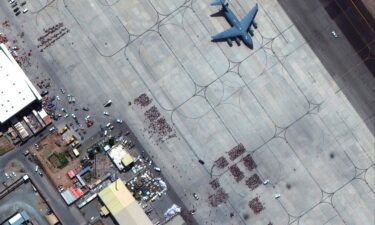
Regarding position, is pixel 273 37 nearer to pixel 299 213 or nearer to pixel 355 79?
pixel 355 79

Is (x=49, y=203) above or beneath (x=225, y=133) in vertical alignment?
above

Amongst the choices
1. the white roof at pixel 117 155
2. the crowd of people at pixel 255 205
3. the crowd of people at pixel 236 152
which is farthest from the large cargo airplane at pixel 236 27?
the crowd of people at pixel 255 205

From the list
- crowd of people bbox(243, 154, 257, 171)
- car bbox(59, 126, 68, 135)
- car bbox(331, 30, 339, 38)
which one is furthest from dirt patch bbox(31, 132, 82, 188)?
car bbox(331, 30, 339, 38)

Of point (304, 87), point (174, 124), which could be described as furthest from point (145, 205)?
point (304, 87)

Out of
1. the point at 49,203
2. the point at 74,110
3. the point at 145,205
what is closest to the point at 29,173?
the point at 49,203

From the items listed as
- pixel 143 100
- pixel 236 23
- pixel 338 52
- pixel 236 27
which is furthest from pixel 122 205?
pixel 338 52

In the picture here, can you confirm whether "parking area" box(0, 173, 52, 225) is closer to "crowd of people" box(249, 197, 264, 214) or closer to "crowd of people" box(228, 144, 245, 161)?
"crowd of people" box(228, 144, 245, 161)

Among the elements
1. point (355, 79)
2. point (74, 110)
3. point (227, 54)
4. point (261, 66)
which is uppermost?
point (74, 110)

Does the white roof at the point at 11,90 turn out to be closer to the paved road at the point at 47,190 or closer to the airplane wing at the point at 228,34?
the paved road at the point at 47,190
